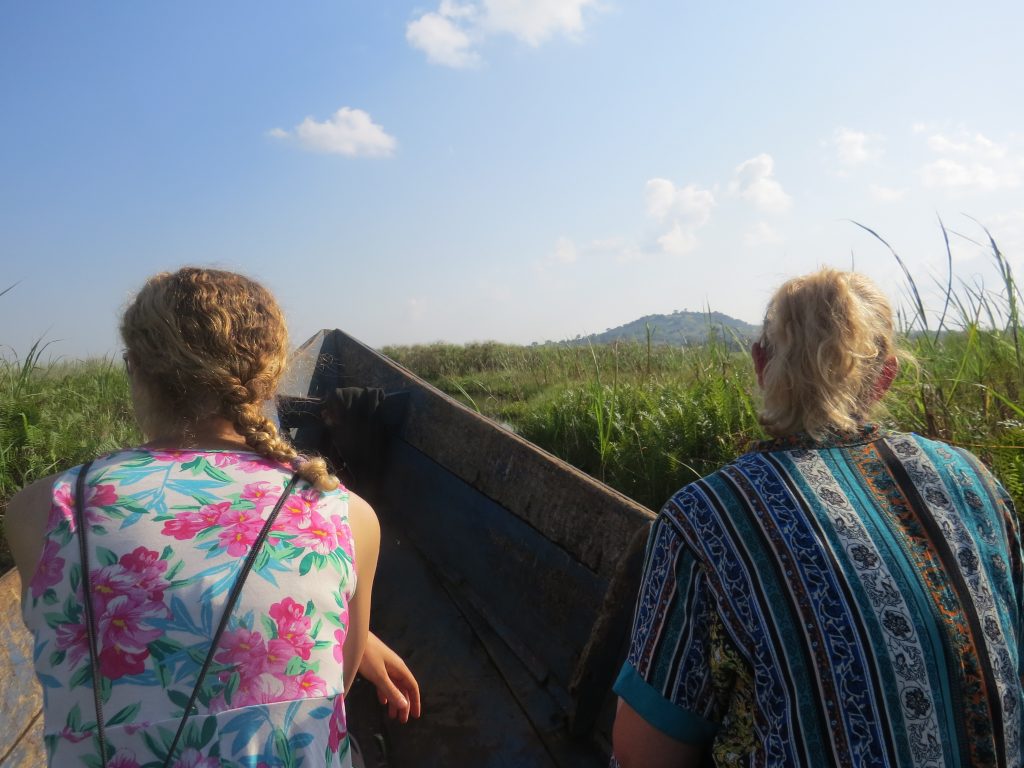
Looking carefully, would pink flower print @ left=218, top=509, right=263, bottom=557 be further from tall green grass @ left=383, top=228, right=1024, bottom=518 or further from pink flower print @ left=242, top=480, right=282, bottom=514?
tall green grass @ left=383, top=228, right=1024, bottom=518

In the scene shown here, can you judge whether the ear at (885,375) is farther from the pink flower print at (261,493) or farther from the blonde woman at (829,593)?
the pink flower print at (261,493)

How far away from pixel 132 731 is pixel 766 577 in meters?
0.95

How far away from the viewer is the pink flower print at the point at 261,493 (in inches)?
46.5

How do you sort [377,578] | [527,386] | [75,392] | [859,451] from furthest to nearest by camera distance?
[527,386] < [75,392] < [377,578] < [859,451]

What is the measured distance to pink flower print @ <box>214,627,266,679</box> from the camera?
1.03 meters

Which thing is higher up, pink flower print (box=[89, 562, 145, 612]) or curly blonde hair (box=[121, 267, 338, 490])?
curly blonde hair (box=[121, 267, 338, 490])

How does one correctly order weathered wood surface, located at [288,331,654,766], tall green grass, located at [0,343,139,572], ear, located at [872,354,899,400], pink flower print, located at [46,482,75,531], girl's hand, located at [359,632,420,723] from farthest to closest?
1. tall green grass, located at [0,343,139,572]
2. weathered wood surface, located at [288,331,654,766]
3. girl's hand, located at [359,632,420,723]
4. ear, located at [872,354,899,400]
5. pink flower print, located at [46,482,75,531]

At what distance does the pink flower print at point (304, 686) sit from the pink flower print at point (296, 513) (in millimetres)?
233


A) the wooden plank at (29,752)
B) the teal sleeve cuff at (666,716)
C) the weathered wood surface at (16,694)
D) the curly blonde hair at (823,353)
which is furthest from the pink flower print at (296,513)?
the wooden plank at (29,752)

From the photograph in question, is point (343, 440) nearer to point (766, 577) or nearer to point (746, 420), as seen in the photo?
point (746, 420)

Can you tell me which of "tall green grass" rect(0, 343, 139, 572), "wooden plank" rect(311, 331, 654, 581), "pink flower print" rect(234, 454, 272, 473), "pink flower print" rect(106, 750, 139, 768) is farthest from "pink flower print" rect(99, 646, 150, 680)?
"tall green grass" rect(0, 343, 139, 572)

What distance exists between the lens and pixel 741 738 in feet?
3.65

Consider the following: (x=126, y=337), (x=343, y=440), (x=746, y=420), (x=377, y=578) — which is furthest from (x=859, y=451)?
(x=343, y=440)

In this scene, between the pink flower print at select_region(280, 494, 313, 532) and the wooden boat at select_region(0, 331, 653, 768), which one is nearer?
the pink flower print at select_region(280, 494, 313, 532)
